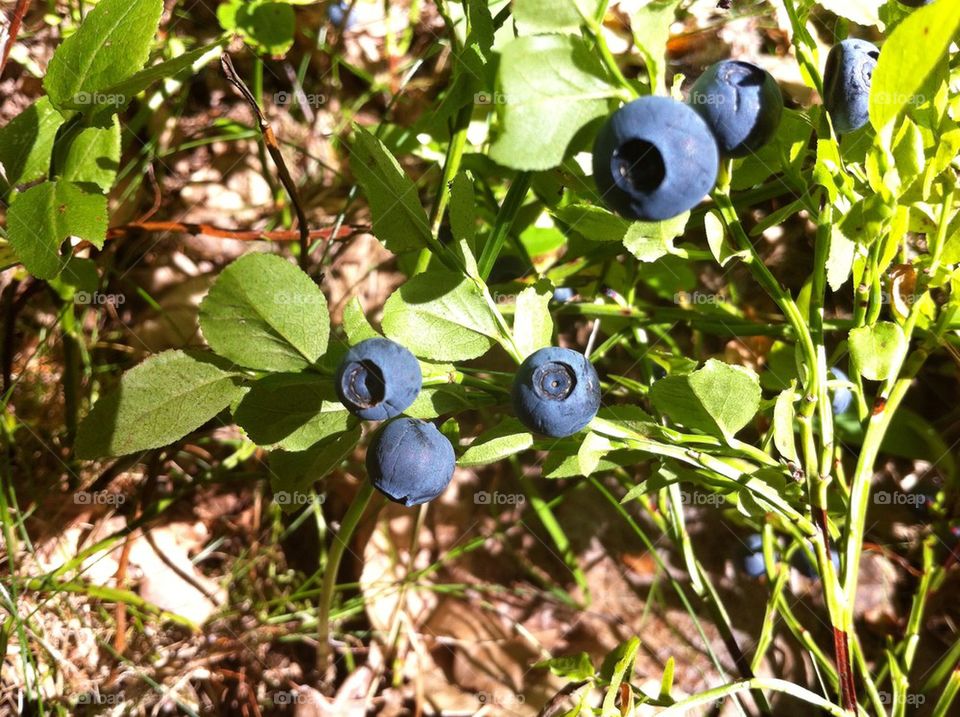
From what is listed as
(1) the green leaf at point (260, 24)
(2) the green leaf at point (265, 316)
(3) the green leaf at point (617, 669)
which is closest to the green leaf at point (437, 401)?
(2) the green leaf at point (265, 316)

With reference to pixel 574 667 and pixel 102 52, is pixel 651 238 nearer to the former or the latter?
pixel 574 667

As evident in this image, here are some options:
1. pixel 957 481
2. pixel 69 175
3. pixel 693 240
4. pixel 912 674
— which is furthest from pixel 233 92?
pixel 912 674

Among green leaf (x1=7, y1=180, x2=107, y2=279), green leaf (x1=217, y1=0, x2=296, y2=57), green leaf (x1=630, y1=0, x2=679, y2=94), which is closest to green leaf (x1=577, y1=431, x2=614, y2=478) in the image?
green leaf (x1=630, y1=0, x2=679, y2=94)

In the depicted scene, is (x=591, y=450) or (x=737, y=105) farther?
(x=591, y=450)

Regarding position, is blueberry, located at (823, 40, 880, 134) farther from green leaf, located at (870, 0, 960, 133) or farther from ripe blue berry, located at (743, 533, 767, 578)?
ripe blue berry, located at (743, 533, 767, 578)

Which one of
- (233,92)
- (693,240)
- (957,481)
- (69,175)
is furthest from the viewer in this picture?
(233,92)

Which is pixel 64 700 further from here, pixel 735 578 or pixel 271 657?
pixel 735 578

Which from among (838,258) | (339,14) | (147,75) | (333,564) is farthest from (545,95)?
(339,14)
